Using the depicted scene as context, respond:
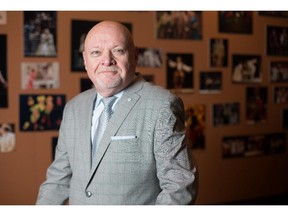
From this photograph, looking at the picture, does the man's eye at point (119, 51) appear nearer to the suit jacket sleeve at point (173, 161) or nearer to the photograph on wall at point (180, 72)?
the suit jacket sleeve at point (173, 161)

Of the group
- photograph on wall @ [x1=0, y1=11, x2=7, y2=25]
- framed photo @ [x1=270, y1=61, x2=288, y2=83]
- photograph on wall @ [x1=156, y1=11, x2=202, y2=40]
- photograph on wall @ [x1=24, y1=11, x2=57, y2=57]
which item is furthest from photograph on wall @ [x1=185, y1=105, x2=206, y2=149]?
photograph on wall @ [x1=0, y1=11, x2=7, y2=25]

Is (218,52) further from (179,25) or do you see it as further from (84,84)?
(84,84)

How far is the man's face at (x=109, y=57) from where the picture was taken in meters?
1.37

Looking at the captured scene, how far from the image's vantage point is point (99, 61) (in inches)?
54.9

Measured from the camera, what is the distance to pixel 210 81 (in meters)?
3.86

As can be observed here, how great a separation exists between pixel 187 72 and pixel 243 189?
1.45 meters

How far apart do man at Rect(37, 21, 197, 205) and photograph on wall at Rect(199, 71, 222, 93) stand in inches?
95.2

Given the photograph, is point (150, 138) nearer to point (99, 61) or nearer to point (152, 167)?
point (152, 167)

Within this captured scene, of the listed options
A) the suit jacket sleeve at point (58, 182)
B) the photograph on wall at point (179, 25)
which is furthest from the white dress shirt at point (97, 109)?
the photograph on wall at point (179, 25)

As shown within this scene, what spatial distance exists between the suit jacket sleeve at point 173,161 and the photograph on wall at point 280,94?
3162mm

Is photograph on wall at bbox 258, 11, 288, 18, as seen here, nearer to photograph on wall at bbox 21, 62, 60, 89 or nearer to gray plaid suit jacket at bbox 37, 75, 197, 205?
photograph on wall at bbox 21, 62, 60, 89

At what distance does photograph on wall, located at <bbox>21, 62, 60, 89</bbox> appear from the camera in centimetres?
310

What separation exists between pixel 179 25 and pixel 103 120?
241 centimetres
